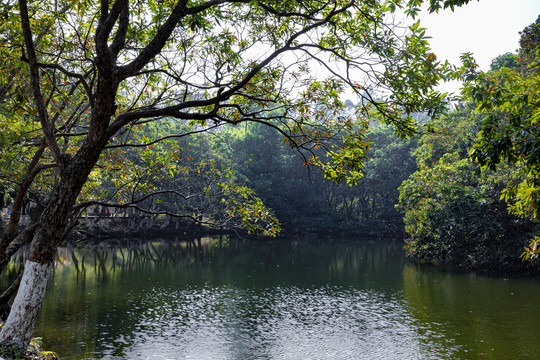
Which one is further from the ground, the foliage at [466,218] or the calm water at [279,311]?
the foliage at [466,218]

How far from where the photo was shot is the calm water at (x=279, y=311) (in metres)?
13.2

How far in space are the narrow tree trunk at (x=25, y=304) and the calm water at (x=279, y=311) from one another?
19.6 feet

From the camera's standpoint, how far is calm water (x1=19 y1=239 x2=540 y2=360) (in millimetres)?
13227

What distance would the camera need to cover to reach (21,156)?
1010 centimetres

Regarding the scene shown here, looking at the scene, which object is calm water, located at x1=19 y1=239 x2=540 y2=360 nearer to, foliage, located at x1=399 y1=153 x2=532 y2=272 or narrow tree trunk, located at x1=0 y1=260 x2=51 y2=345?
foliage, located at x1=399 y1=153 x2=532 y2=272

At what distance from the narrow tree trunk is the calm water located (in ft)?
19.6

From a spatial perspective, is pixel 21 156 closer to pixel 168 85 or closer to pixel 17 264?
pixel 168 85

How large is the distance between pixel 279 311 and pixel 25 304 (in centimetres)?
1225

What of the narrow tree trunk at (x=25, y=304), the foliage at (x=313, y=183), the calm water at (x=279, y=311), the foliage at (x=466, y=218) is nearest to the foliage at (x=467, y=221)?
the foliage at (x=466, y=218)

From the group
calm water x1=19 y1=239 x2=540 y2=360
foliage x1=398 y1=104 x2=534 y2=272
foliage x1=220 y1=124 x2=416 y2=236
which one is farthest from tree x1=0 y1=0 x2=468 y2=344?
foliage x1=220 y1=124 x2=416 y2=236

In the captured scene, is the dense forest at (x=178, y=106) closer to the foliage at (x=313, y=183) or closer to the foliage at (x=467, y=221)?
the foliage at (x=467, y=221)

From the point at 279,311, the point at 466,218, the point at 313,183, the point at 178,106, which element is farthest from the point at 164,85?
the point at 313,183

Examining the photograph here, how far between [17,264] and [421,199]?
24609 millimetres

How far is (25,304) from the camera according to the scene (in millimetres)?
6652
